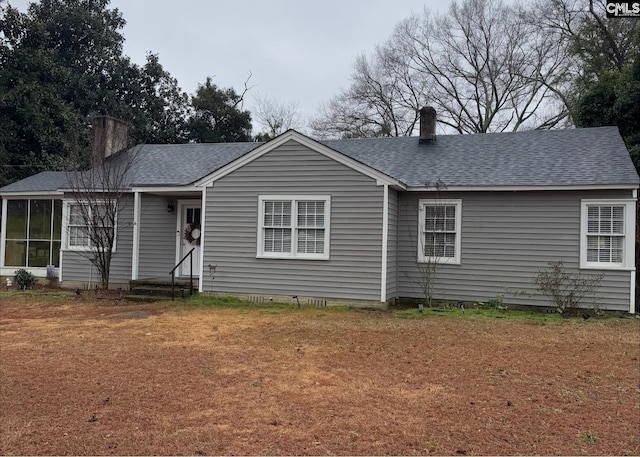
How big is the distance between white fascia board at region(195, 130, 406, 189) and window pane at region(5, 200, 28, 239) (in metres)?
7.05

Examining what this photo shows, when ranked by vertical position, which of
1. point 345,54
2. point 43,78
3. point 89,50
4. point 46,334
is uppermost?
point 345,54

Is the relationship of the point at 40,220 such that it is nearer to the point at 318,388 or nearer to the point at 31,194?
the point at 31,194

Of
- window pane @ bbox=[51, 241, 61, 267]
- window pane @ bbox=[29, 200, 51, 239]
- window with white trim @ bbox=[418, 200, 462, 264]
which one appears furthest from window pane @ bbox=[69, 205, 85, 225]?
window with white trim @ bbox=[418, 200, 462, 264]

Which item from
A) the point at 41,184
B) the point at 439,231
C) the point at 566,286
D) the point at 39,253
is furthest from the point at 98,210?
the point at 566,286

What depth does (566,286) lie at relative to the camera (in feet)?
36.3

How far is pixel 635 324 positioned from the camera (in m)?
9.72

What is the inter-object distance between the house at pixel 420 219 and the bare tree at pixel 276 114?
82.3ft

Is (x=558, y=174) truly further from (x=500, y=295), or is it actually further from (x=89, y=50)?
(x=89, y=50)

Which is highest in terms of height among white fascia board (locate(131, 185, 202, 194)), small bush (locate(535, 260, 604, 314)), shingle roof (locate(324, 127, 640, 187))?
shingle roof (locate(324, 127, 640, 187))

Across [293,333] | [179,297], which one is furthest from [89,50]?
[293,333]

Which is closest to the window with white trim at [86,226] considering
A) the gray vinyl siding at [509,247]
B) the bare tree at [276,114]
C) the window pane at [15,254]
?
the window pane at [15,254]

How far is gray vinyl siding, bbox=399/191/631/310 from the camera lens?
36.4 feet

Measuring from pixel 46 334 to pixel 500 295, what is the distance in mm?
9134

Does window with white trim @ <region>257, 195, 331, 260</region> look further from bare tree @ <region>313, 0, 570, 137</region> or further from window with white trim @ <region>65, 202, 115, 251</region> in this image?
bare tree @ <region>313, 0, 570, 137</region>
